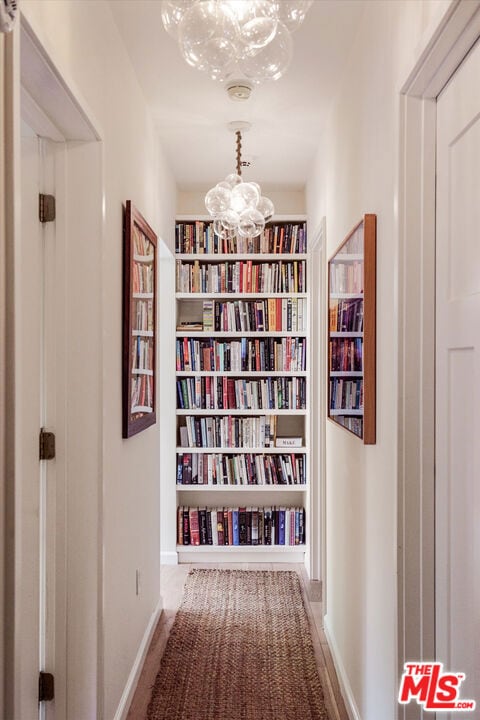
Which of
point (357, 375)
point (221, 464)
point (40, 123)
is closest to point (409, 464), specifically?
point (357, 375)

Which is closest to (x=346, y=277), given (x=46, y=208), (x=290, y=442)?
(x=46, y=208)

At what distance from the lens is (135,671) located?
2457 mm

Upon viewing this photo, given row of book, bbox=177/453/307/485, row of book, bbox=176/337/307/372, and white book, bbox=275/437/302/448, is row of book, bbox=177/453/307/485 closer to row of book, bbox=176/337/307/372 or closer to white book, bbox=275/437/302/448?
white book, bbox=275/437/302/448

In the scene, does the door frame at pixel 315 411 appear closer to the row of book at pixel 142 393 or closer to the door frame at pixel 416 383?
the row of book at pixel 142 393

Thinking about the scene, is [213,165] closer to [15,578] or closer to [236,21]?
[236,21]

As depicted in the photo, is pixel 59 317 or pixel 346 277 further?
pixel 346 277

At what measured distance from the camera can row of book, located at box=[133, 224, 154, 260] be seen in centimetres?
241

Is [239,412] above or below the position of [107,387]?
below

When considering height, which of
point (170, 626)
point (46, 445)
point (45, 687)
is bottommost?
point (170, 626)

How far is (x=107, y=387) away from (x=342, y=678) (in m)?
1.61

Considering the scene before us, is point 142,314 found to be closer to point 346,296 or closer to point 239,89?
point 346,296

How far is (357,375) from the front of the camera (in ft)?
6.70

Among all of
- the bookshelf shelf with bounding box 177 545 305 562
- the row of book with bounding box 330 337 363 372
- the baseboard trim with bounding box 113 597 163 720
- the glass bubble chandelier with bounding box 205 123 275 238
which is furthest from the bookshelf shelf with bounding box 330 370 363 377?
the bookshelf shelf with bounding box 177 545 305 562

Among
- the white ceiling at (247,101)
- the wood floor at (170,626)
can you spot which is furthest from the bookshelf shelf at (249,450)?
the white ceiling at (247,101)
